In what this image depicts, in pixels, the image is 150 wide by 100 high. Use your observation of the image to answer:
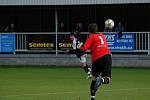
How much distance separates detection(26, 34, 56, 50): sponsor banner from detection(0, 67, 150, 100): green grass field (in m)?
2.03

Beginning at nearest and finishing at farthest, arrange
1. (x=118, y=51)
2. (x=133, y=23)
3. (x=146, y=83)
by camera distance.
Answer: (x=146, y=83)
(x=118, y=51)
(x=133, y=23)

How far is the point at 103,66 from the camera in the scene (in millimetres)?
16062

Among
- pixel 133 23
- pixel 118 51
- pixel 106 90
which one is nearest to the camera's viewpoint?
pixel 106 90

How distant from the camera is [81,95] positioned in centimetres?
1816

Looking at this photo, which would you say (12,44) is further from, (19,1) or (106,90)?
(106,90)

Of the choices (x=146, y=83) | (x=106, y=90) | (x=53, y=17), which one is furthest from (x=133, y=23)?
(x=106, y=90)

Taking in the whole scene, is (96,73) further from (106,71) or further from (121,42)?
(121,42)

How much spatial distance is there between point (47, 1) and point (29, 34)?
7.31 feet

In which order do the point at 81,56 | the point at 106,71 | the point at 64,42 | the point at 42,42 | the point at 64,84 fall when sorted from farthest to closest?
1. the point at 42,42
2. the point at 64,42
3. the point at 81,56
4. the point at 64,84
5. the point at 106,71

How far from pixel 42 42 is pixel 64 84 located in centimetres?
1139

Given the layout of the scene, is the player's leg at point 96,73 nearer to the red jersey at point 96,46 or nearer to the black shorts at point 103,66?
the black shorts at point 103,66

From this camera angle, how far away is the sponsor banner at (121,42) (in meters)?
32.6

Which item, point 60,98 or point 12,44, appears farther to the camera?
point 12,44

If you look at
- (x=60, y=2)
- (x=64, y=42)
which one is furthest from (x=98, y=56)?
(x=64, y=42)
